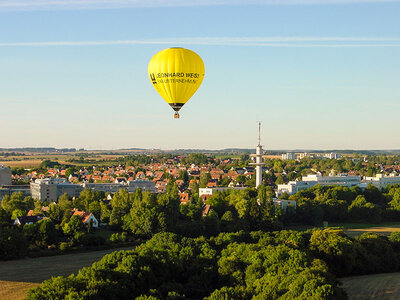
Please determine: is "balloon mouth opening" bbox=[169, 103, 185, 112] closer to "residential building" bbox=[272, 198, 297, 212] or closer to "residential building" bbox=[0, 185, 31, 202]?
"residential building" bbox=[272, 198, 297, 212]

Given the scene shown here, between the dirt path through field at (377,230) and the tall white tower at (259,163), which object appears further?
the tall white tower at (259,163)

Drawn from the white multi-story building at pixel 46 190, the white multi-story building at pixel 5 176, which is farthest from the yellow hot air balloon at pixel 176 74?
the white multi-story building at pixel 5 176

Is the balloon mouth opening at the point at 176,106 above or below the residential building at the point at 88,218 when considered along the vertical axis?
above

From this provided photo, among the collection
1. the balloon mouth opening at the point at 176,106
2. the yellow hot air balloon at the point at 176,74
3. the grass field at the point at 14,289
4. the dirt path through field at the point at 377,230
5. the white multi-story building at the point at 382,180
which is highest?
the yellow hot air balloon at the point at 176,74

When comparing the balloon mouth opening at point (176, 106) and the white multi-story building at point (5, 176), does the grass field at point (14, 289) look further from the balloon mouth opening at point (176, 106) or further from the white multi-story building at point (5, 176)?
the white multi-story building at point (5, 176)

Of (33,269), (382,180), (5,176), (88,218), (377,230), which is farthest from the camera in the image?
(382,180)

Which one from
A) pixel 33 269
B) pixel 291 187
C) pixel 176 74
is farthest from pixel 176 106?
pixel 291 187

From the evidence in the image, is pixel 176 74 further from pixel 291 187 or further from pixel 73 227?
pixel 291 187

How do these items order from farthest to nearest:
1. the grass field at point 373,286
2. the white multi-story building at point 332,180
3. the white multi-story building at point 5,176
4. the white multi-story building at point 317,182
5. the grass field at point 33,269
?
the white multi-story building at point 332,180, the white multi-story building at point 5,176, the white multi-story building at point 317,182, the grass field at point 33,269, the grass field at point 373,286
